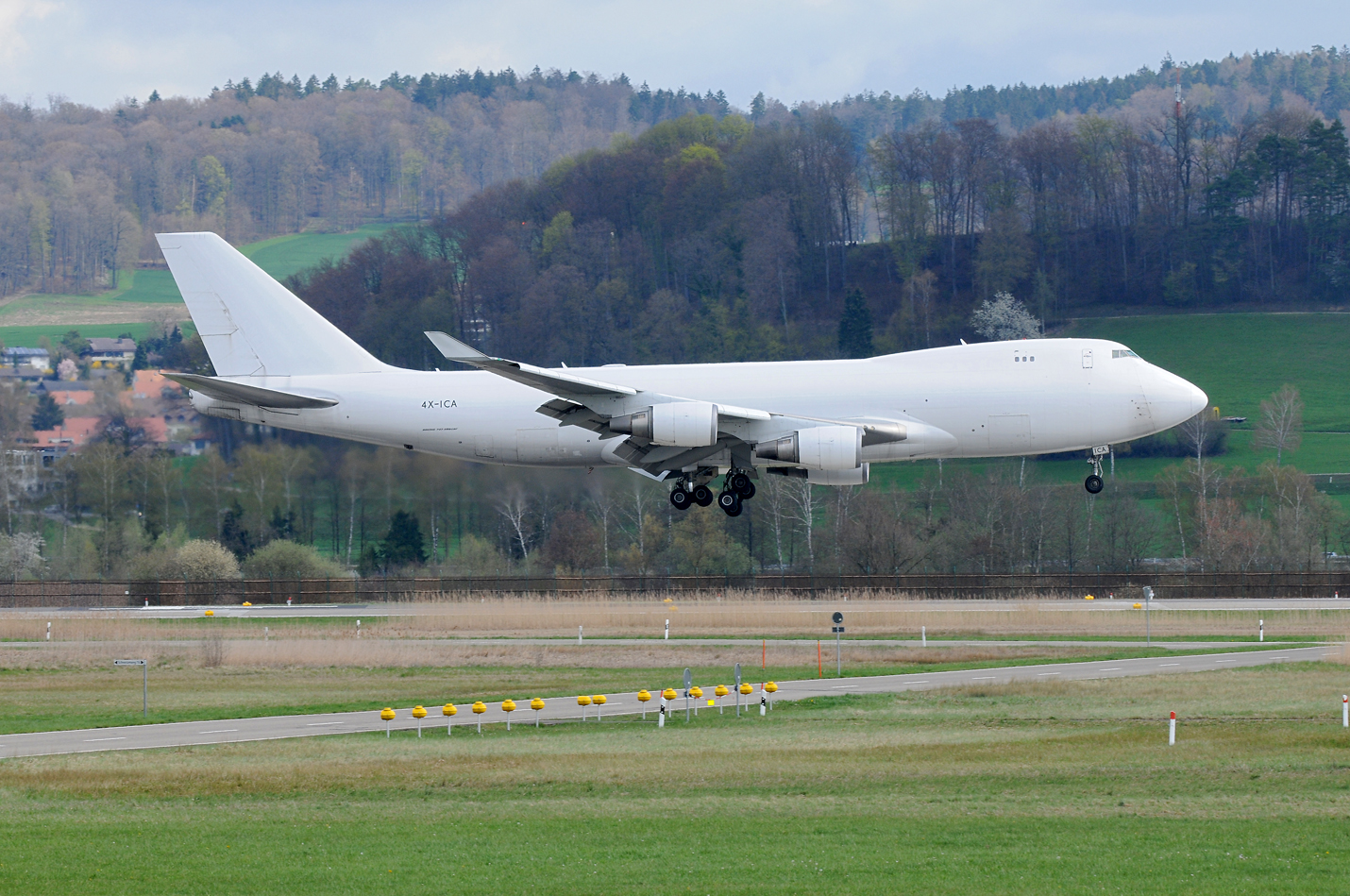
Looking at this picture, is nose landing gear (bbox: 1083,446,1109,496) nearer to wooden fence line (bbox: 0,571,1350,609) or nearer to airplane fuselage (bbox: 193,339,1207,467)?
airplane fuselage (bbox: 193,339,1207,467)

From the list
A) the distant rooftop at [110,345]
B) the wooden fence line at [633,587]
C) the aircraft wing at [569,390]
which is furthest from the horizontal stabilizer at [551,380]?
the distant rooftop at [110,345]

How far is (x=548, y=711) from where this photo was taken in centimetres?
4059

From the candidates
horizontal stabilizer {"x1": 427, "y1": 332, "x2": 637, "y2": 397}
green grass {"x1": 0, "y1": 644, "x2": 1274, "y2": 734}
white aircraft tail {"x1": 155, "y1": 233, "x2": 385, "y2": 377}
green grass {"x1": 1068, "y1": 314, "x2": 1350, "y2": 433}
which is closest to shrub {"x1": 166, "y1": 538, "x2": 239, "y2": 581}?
green grass {"x1": 0, "y1": 644, "x2": 1274, "y2": 734}

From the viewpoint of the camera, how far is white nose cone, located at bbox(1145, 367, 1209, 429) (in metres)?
43.3

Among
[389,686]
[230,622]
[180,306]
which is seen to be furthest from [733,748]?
[180,306]

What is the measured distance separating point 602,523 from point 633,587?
11556 mm

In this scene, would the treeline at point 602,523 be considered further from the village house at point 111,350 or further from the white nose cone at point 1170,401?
the village house at point 111,350

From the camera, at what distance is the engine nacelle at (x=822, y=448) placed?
137 ft

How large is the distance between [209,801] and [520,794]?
231 inches

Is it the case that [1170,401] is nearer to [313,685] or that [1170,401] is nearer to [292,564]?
[313,685]

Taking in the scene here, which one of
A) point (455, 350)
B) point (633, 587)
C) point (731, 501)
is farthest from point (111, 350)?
point (455, 350)

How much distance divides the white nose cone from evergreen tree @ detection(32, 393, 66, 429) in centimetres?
8652

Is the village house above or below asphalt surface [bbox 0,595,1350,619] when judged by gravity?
above

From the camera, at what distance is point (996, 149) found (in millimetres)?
168625
